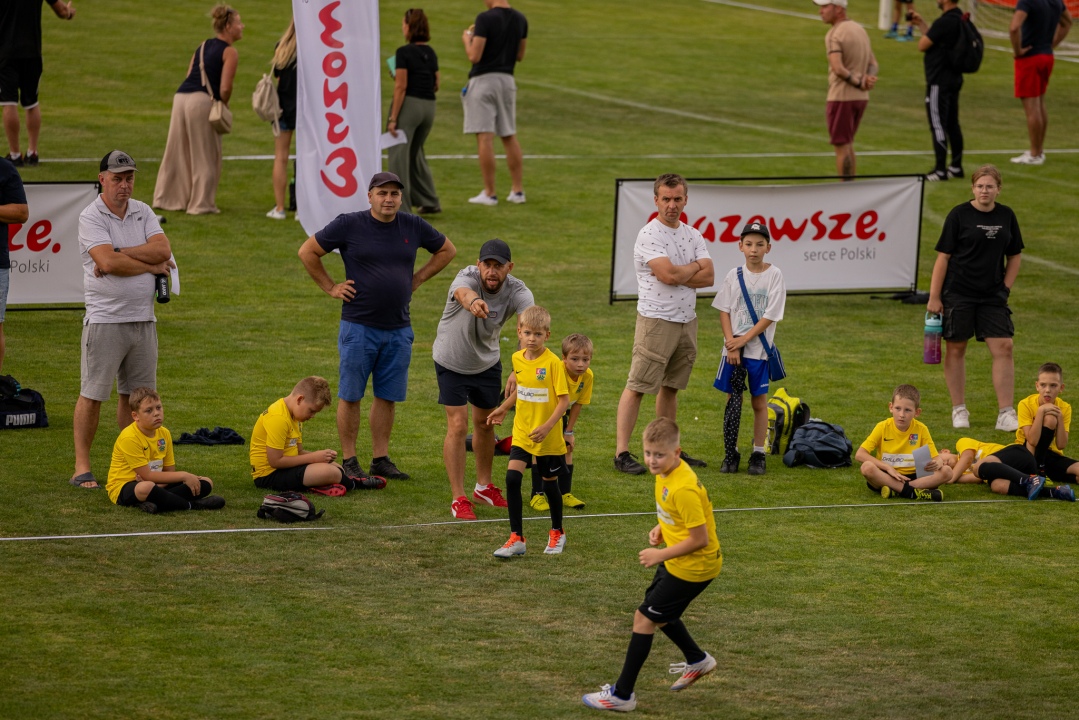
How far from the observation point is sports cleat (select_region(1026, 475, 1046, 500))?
10594mm

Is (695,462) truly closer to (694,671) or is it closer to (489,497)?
(489,497)

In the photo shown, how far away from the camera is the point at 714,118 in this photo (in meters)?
26.7

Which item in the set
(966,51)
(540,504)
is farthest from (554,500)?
(966,51)

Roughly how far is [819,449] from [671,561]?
178 inches

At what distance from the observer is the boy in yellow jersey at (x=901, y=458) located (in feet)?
34.9

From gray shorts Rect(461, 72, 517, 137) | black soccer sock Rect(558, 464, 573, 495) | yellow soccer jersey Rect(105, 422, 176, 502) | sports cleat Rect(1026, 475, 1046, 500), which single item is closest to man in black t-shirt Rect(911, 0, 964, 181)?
gray shorts Rect(461, 72, 517, 137)

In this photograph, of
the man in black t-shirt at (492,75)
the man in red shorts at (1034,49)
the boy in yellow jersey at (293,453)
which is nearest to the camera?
the boy in yellow jersey at (293,453)

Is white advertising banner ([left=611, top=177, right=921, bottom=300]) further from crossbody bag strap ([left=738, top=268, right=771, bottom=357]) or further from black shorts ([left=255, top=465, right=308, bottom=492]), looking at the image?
black shorts ([left=255, top=465, right=308, bottom=492])

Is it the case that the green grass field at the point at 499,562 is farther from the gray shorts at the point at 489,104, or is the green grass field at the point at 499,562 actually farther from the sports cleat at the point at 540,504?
the gray shorts at the point at 489,104

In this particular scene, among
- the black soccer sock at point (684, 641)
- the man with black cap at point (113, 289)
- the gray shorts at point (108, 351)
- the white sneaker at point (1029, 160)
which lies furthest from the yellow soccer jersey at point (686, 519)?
the white sneaker at point (1029, 160)

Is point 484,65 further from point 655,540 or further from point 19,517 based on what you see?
point 655,540

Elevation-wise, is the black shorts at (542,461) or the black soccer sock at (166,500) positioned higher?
the black shorts at (542,461)

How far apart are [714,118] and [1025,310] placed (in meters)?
11.0

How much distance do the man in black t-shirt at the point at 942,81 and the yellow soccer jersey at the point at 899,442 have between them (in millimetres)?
11858
